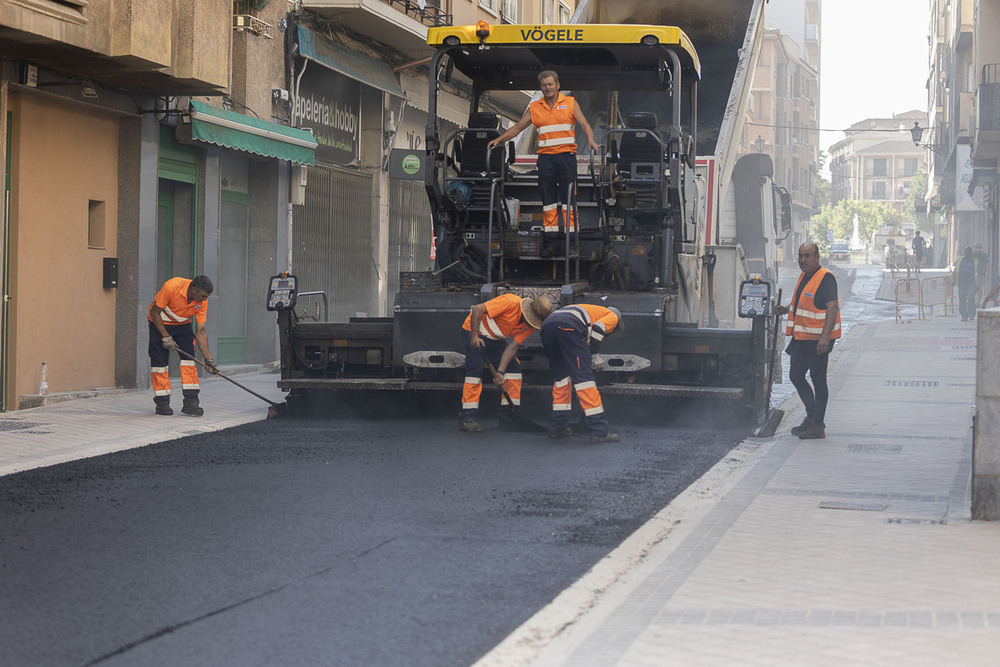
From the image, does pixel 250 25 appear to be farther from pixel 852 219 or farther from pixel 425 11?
pixel 852 219

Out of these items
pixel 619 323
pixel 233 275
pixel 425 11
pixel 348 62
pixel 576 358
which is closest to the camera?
pixel 576 358

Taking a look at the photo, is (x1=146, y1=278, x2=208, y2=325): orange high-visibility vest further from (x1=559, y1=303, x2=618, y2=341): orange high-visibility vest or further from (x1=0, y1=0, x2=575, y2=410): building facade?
(x1=559, y1=303, x2=618, y2=341): orange high-visibility vest

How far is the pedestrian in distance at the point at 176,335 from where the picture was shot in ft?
39.3

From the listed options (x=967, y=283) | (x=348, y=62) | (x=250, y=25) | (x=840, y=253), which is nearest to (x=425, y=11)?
(x=348, y=62)

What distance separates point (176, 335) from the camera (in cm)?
1216

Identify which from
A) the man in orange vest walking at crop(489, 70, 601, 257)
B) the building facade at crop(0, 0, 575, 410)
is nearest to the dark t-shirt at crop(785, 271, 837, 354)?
the man in orange vest walking at crop(489, 70, 601, 257)

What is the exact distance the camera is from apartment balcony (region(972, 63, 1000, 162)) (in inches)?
1143

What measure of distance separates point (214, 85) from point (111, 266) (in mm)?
2186

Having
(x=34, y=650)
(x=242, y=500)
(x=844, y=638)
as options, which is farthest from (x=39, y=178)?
(x=844, y=638)

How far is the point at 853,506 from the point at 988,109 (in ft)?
78.2

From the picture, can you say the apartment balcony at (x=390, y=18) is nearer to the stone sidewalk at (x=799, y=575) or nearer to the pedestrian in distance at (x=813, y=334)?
the pedestrian in distance at (x=813, y=334)

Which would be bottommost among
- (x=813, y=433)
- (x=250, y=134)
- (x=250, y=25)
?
(x=813, y=433)

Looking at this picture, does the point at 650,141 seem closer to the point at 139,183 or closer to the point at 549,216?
the point at 549,216

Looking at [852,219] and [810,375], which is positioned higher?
[852,219]
